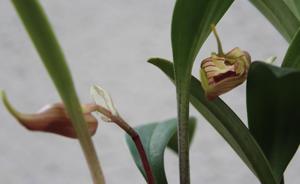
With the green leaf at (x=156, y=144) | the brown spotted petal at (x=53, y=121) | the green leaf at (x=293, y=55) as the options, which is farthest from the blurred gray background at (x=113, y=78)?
the brown spotted petal at (x=53, y=121)

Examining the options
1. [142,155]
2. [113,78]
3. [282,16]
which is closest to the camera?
[142,155]

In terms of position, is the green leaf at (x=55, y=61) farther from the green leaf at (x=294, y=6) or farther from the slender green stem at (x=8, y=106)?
the green leaf at (x=294, y=6)

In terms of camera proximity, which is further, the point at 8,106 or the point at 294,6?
the point at 294,6

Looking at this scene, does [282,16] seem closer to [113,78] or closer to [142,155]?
[142,155]

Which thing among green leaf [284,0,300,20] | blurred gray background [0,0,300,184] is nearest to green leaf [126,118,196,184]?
green leaf [284,0,300,20]

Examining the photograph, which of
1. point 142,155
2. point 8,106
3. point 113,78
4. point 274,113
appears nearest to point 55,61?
Result: point 8,106

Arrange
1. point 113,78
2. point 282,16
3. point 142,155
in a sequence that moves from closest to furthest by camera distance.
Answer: point 142,155 < point 282,16 < point 113,78

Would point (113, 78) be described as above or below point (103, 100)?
below
